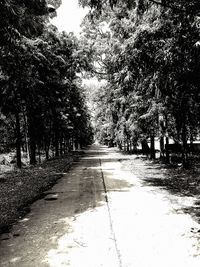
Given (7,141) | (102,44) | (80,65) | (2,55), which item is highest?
(102,44)

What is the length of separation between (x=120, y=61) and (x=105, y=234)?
20.5ft

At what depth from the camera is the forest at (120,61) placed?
28.6 feet

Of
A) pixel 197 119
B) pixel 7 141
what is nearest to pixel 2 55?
pixel 197 119

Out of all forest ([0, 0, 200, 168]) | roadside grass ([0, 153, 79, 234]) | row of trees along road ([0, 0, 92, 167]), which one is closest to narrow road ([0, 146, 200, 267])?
roadside grass ([0, 153, 79, 234])

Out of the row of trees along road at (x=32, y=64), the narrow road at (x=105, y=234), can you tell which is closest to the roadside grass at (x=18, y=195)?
the narrow road at (x=105, y=234)

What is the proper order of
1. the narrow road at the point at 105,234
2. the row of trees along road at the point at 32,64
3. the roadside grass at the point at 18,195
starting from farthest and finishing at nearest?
the row of trees along road at the point at 32,64 → the roadside grass at the point at 18,195 → the narrow road at the point at 105,234

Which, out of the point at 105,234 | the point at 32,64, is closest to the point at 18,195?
the point at 105,234

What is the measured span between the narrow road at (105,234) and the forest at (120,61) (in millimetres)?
4194

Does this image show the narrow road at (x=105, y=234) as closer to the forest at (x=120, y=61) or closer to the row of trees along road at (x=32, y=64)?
the forest at (x=120, y=61)

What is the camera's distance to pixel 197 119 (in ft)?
59.4

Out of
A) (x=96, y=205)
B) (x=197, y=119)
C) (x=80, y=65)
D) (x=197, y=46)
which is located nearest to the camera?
(x=197, y=46)

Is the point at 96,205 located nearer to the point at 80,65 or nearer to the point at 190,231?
the point at 190,231

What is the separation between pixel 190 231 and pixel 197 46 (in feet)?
14.8

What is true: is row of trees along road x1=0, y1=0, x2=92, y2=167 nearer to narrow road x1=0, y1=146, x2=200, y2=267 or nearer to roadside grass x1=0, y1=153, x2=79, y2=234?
roadside grass x1=0, y1=153, x2=79, y2=234
